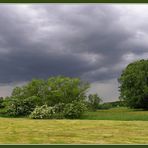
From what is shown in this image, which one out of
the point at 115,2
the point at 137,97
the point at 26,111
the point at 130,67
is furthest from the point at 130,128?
the point at 130,67

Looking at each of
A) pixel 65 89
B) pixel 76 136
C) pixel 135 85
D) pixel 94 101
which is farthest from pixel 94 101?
pixel 76 136

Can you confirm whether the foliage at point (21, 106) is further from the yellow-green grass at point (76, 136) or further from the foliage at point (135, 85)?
the foliage at point (135, 85)

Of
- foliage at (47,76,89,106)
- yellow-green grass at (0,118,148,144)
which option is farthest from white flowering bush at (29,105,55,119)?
yellow-green grass at (0,118,148,144)

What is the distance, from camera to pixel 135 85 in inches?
2191

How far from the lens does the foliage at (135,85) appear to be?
54.6 m

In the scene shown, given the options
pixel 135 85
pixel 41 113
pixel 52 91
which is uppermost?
pixel 135 85

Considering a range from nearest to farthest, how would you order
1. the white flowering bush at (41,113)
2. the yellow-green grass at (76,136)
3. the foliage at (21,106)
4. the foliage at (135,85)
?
the yellow-green grass at (76,136)
the white flowering bush at (41,113)
the foliage at (21,106)
the foliage at (135,85)

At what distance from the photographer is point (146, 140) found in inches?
654

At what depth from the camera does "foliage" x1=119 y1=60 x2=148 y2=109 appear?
54625 millimetres

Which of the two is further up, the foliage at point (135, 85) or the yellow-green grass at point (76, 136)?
the foliage at point (135, 85)

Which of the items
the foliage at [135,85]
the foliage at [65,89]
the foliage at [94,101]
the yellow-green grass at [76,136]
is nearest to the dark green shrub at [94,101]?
the foliage at [94,101]

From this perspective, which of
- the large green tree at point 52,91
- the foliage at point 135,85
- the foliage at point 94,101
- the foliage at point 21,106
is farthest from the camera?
the foliage at point 135,85

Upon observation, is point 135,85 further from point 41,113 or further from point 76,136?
point 76,136

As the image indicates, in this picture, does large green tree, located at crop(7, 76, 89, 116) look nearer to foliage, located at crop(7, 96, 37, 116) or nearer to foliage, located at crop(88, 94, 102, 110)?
foliage, located at crop(7, 96, 37, 116)
